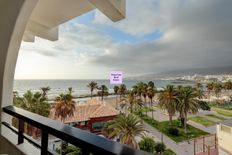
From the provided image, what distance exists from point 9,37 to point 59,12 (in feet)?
2.66

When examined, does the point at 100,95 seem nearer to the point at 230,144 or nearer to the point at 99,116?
the point at 99,116

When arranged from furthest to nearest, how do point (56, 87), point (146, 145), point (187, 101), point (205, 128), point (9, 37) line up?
point (56, 87) → point (205, 128) → point (187, 101) → point (146, 145) → point (9, 37)

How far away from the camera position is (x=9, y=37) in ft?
4.39

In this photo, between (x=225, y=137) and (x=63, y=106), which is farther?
(x=63, y=106)

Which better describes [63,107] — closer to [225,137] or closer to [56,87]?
[225,137]

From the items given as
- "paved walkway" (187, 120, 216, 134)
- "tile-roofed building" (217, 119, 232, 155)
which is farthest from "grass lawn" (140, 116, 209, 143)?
"tile-roofed building" (217, 119, 232, 155)

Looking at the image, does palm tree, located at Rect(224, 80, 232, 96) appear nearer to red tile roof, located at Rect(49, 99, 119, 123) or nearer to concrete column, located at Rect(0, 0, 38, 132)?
red tile roof, located at Rect(49, 99, 119, 123)

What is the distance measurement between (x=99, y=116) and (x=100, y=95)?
13.1 metres

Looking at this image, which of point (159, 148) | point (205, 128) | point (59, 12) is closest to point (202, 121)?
point (205, 128)

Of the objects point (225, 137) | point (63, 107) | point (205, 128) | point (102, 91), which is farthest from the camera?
point (102, 91)

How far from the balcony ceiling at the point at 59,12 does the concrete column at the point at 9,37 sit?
1.56 ft

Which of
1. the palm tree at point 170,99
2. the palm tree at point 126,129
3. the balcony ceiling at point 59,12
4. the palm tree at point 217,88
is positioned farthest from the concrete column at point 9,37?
the palm tree at point 217,88

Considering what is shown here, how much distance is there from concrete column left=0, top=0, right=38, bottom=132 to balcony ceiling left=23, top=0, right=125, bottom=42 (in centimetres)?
48

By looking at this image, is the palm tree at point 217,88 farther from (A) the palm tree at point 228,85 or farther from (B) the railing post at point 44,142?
(B) the railing post at point 44,142
